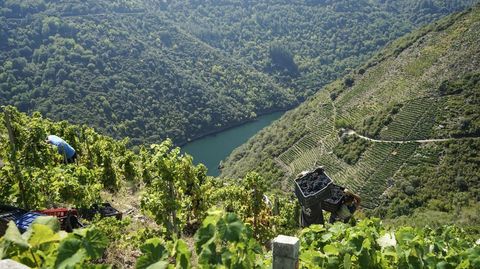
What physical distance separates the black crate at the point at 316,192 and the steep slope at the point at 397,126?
3306 cm

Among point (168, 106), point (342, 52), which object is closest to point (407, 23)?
point (342, 52)

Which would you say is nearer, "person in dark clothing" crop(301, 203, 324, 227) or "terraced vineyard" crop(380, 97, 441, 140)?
"person in dark clothing" crop(301, 203, 324, 227)

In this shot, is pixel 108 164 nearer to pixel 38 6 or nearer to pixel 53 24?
pixel 53 24

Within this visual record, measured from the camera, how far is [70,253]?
272cm

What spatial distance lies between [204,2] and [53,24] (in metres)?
90.8

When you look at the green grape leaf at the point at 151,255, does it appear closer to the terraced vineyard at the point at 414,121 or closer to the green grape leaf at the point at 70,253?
the green grape leaf at the point at 70,253

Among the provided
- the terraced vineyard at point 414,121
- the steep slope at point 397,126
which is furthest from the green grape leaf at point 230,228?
the terraced vineyard at point 414,121

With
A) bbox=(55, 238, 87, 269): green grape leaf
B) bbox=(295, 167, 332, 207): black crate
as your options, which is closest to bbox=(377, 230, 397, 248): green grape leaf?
bbox=(55, 238, 87, 269): green grape leaf

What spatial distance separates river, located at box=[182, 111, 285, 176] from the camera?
85250 millimetres

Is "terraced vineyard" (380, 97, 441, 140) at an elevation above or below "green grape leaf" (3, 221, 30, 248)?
below

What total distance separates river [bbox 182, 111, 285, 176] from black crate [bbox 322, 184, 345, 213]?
223 feet

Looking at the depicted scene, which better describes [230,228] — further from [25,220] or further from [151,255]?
[25,220]

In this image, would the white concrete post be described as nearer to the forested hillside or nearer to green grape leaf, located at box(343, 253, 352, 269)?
green grape leaf, located at box(343, 253, 352, 269)

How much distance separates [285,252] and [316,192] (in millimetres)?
7542
